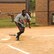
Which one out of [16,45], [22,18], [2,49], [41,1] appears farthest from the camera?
[41,1]

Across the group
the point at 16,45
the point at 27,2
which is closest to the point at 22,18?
the point at 16,45

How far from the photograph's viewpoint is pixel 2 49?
13.6m

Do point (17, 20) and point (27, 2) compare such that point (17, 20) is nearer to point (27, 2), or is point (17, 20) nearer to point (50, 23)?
point (50, 23)

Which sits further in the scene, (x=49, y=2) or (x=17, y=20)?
(x=49, y=2)

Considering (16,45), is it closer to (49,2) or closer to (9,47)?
(9,47)

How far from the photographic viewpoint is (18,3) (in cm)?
4197

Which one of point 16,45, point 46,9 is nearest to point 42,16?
point 46,9

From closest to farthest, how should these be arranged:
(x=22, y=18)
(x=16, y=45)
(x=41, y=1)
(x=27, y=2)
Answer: (x=16, y=45), (x=22, y=18), (x=41, y=1), (x=27, y=2)

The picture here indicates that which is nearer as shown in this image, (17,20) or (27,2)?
(17,20)

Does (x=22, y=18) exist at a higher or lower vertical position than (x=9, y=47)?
higher

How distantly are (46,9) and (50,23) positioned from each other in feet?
4.53

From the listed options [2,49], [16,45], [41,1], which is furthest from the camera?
[41,1]

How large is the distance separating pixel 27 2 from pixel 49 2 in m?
12.9

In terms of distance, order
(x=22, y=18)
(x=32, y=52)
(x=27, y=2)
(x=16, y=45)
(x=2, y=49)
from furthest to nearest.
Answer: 1. (x=27, y=2)
2. (x=22, y=18)
3. (x=16, y=45)
4. (x=2, y=49)
5. (x=32, y=52)
